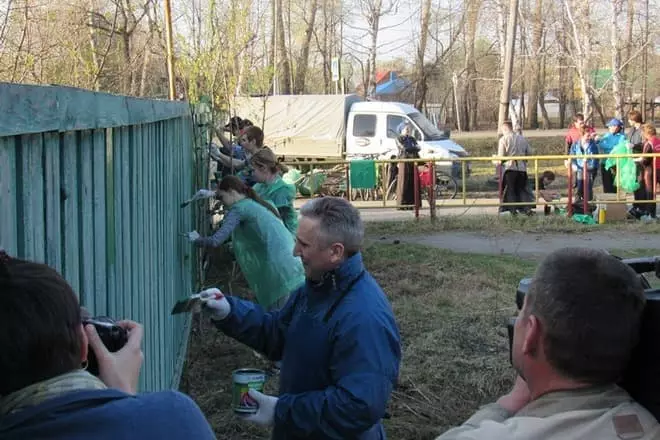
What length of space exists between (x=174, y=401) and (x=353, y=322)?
158cm

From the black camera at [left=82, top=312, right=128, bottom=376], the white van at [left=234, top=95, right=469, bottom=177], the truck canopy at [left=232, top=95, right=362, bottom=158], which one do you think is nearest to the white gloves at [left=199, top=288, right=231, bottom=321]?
the black camera at [left=82, top=312, right=128, bottom=376]

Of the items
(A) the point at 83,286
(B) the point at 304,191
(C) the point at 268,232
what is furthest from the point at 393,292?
→ (B) the point at 304,191

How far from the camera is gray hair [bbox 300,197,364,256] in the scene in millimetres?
3496

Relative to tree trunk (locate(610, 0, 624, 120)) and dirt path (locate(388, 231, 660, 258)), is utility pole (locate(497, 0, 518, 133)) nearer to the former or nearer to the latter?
tree trunk (locate(610, 0, 624, 120))

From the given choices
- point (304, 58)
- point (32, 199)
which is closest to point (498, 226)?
point (32, 199)

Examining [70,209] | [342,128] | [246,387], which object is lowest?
[246,387]

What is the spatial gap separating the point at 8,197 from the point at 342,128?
79.4 feet

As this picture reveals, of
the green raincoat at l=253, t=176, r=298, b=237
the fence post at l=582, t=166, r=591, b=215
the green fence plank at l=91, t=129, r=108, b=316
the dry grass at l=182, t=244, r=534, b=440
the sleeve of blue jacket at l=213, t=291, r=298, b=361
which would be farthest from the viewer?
the fence post at l=582, t=166, r=591, b=215

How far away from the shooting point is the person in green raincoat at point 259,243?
22.0ft

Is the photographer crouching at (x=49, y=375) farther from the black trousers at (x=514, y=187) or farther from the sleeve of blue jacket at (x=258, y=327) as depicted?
the black trousers at (x=514, y=187)

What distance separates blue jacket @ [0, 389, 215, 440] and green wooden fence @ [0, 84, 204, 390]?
58cm

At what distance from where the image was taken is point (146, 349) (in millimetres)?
4246

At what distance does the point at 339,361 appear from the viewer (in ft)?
10.6

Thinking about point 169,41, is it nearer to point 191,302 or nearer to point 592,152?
point 191,302
